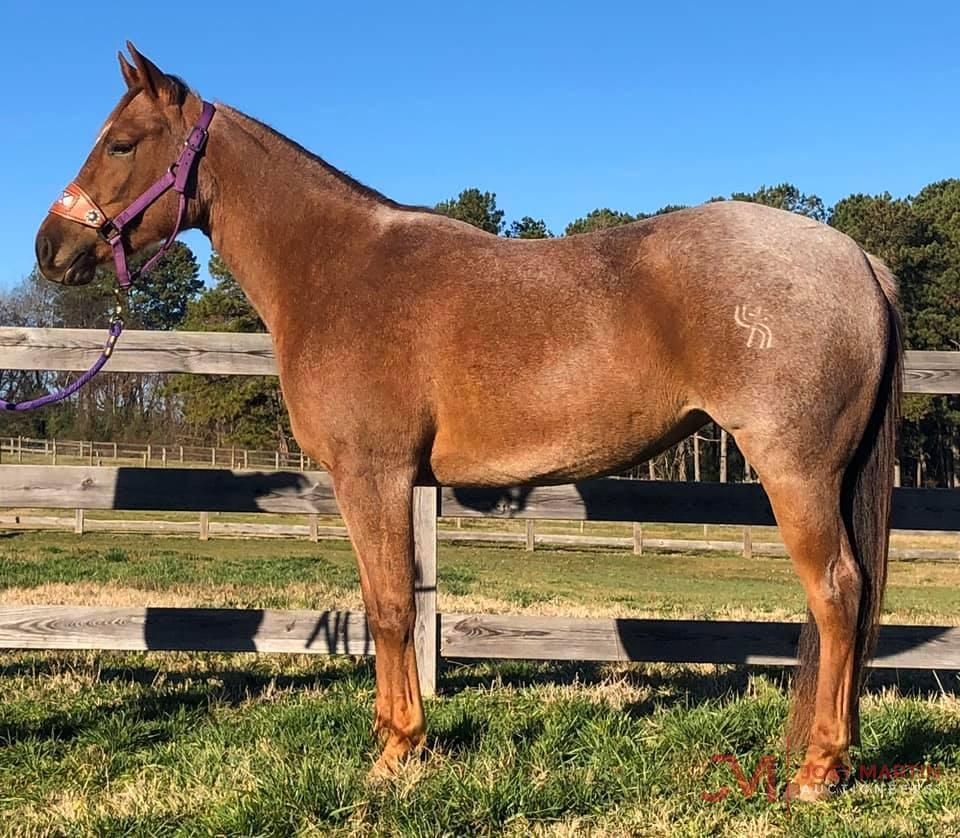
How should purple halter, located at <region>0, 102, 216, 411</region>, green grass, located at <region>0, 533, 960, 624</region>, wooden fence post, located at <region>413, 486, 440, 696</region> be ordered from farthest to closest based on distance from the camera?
green grass, located at <region>0, 533, 960, 624</region>
wooden fence post, located at <region>413, 486, 440, 696</region>
purple halter, located at <region>0, 102, 216, 411</region>

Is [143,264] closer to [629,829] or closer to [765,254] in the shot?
[765,254]

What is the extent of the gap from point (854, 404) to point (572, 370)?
1064 millimetres

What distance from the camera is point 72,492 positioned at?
5180 millimetres

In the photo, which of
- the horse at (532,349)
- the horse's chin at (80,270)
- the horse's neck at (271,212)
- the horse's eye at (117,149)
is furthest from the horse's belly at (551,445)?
the horse's eye at (117,149)

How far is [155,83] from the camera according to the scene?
3902mm

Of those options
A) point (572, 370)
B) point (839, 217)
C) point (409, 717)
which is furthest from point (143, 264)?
point (839, 217)

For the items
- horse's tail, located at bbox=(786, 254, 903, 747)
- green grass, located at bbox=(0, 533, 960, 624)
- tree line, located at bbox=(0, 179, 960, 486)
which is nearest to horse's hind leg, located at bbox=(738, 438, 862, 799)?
horse's tail, located at bbox=(786, 254, 903, 747)

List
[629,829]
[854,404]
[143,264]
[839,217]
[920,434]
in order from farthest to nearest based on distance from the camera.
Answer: [839,217], [920,434], [143,264], [854,404], [629,829]

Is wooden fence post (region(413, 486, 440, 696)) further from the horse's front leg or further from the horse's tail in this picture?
the horse's tail

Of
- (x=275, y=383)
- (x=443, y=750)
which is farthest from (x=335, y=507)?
(x=275, y=383)

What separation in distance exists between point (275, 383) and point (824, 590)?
111 feet

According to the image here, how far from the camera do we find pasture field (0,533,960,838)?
301cm
